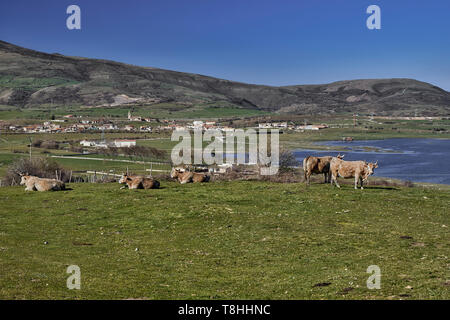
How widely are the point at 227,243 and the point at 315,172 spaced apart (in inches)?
463

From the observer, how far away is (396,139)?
17312 cm

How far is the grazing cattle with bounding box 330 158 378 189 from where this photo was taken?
24.5 metres

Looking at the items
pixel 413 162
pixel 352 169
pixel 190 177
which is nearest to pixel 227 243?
pixel 352 169

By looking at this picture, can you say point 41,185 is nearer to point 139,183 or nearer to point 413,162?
point 139,183

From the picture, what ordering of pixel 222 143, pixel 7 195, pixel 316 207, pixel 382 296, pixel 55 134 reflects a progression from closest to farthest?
pixel 382 296 < pixel 316 207 < pixel 7 195 < pixel 222 143 < pixel 55 134

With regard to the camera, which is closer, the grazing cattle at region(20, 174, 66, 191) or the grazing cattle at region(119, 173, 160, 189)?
the grazing cattle at region(20, 174, 66, 191)

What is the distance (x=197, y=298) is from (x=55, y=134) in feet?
517

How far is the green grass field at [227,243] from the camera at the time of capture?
10945 millimetres

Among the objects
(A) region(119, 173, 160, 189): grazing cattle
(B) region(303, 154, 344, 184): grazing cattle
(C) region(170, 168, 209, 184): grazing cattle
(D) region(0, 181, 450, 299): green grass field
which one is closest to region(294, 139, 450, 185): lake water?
(C) region(170, 168, 209, 184): grazing cattle

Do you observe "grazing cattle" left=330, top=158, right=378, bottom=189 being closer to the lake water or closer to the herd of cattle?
the herd of cattle

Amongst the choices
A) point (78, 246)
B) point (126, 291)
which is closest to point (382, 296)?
point (126, 291)

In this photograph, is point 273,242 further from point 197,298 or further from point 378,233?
point 197,298

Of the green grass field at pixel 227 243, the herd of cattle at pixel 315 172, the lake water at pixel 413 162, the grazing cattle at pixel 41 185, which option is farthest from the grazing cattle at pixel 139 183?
the lake water at pixel 413 162

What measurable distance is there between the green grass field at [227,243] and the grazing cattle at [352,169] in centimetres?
77
